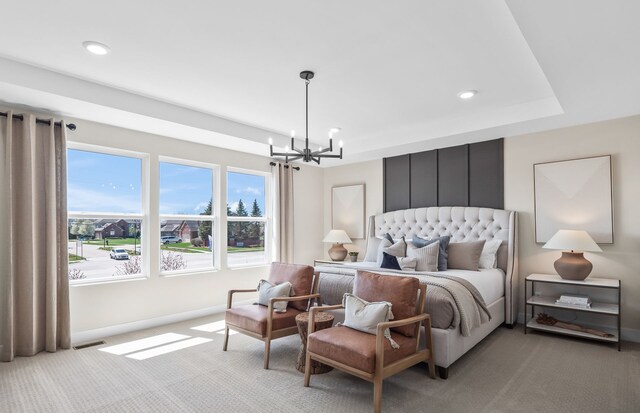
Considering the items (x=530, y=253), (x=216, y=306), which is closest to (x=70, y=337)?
(x=216, y=306)

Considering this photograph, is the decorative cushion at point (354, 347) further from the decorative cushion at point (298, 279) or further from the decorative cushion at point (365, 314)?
the decorative cushion at point (298, 279)

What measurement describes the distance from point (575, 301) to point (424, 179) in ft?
8.33

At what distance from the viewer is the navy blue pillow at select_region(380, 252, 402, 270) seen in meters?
4.34

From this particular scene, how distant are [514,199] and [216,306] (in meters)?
4.45

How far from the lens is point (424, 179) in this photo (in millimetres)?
5613

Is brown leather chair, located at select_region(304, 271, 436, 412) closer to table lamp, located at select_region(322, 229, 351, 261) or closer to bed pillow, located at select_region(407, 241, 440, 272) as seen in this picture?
bed pillow, located at select_region(407, 241, 440, 272)

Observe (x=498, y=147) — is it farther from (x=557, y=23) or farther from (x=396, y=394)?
(x=396, y=394)

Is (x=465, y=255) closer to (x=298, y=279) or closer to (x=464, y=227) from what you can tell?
(x=464, y=227)

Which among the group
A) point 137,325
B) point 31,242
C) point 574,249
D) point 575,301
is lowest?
point 137,325

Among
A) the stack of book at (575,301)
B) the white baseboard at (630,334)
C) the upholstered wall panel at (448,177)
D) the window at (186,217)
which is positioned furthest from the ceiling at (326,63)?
the white baseboard at (630,334)

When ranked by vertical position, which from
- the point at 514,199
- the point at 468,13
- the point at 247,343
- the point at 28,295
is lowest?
the point at 247,343

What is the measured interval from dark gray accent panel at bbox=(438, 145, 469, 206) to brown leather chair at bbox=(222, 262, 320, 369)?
2.69m

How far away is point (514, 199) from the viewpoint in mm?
4762

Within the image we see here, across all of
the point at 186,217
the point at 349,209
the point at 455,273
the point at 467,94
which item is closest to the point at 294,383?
the point at 455,273
